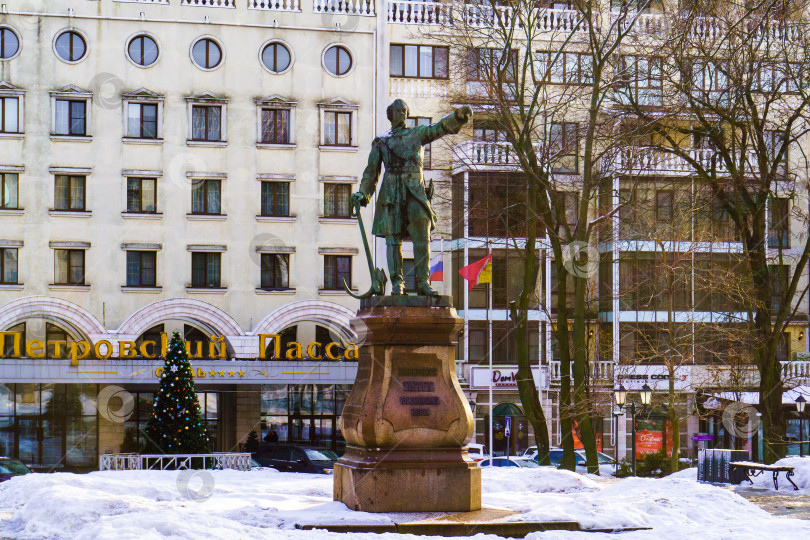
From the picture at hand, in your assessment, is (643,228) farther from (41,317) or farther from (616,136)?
(41,317)

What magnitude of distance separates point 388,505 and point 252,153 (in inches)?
1344

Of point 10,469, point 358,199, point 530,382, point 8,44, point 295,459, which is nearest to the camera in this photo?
point 358,199

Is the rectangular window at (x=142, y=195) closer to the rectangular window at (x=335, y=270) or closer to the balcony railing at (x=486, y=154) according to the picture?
the rectangular window at (x=335, y=270)

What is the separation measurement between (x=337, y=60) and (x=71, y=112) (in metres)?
10.2

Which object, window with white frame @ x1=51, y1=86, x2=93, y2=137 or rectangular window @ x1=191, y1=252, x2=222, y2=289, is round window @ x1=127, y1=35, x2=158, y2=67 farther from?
rectangular window @ x1=191, y1=252, x2=222, y2=289

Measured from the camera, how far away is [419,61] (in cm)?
4959

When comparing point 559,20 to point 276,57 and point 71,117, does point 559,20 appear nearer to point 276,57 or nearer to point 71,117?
point 276,57

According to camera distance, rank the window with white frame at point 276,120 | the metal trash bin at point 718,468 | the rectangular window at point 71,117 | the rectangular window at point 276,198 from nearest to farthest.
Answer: the metal trash bin at point 718,468, the rectangular window at point 71,117, the window with white frame at point 276,120, the rectangular window at point 276,198

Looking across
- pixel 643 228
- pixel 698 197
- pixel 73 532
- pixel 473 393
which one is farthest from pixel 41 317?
pixel 73 532

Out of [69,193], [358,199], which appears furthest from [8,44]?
[358,199]

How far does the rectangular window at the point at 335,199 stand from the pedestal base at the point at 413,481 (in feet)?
110

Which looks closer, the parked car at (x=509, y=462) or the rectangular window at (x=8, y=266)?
Answer: the parked car at (x=509, y=462)

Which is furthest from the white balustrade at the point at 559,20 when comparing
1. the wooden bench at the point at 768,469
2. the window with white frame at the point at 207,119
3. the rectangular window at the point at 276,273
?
the wooden bench at the point at 768,469

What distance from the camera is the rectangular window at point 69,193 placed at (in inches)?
1811
